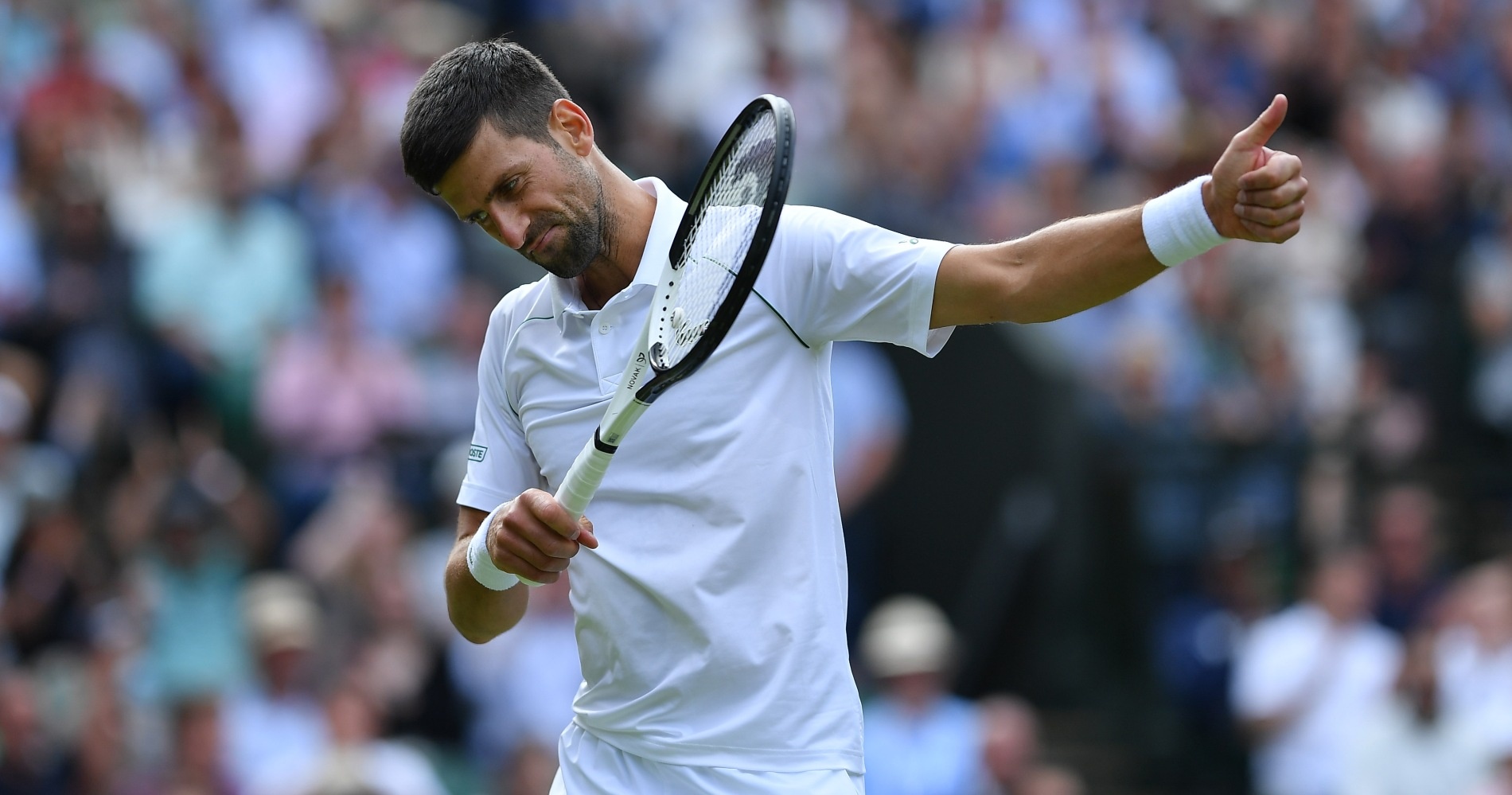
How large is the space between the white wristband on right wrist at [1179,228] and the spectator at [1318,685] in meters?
5.83

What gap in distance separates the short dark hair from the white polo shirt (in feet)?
1.11

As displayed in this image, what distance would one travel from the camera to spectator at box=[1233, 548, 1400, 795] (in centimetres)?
863

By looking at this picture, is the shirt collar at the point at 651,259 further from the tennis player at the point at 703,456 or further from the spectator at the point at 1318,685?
the spectator at the point at 1318,685

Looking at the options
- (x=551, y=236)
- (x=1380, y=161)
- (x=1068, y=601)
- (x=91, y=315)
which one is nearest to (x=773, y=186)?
(x=551, y=236)

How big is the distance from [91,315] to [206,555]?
130cm

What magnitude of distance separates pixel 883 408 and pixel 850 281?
5.62m

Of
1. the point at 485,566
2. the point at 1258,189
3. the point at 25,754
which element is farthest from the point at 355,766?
the point at 1258,189

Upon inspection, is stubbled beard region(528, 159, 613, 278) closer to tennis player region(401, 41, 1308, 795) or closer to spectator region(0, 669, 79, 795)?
tennis player region(401, 41, 1308, 795)

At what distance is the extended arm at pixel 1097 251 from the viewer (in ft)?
10.3

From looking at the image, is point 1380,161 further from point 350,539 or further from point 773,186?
point 773,186

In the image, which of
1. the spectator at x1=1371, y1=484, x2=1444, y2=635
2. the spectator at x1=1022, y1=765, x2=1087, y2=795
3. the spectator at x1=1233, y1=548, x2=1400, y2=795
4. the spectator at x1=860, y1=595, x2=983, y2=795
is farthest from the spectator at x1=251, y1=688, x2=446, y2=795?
the spectator at x1=1371, y1=484, x2=1444, y2=635

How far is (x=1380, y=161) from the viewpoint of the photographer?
11969mm

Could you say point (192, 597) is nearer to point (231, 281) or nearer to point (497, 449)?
point (231, 281)

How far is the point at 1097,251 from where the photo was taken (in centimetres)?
325
